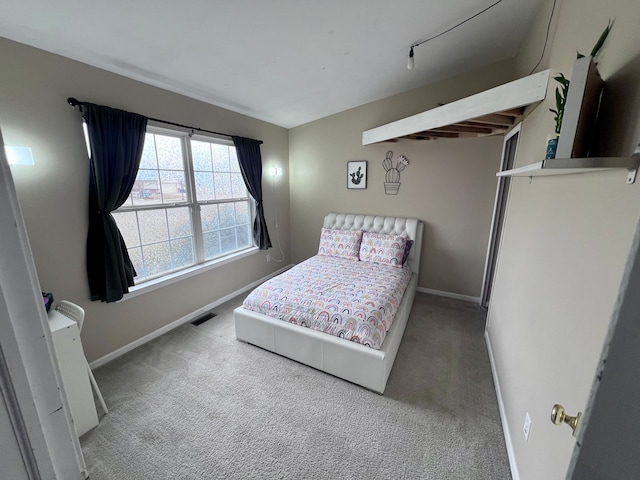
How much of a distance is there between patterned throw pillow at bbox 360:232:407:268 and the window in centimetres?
182

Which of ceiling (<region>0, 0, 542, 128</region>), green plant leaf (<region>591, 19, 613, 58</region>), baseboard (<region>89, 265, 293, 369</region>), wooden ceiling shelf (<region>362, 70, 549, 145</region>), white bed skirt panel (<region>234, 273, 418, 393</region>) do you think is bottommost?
baseboard (<region>89, 265, 293, 369</region>)

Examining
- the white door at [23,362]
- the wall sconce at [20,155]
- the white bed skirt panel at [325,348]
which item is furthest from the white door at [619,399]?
the wall sconce at [20,155]

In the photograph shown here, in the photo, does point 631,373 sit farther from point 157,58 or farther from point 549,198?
point 157,58

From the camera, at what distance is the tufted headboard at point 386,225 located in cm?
364

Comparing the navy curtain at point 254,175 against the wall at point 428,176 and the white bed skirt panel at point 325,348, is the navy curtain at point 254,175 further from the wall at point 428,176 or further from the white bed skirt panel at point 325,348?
the white bed skirt panel at point 325,348

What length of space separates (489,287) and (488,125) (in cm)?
Answer: 192

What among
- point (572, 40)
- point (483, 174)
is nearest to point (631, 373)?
point (572, 40)

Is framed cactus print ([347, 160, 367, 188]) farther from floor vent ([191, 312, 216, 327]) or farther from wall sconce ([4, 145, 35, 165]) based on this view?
wall sconce ([4, 145, 35, 165])

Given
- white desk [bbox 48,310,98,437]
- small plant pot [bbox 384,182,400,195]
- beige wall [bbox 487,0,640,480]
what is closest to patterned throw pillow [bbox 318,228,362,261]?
small plant pot [bbox 384,182,400,195]

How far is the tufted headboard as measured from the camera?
11.9 feet

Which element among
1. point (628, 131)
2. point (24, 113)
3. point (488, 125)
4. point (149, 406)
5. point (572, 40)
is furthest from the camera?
point (488, 125)

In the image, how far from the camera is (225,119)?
3236mm

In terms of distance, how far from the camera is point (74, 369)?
5.49 ft

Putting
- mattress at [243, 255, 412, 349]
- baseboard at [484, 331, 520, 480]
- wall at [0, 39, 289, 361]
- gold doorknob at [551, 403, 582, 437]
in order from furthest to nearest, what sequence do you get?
mattress at [243, 255, 412, 349] < wall at [0, 39, 289, 361] < baseboard at [484, 331, 520, 480] < gold doorknob at [551, 403, 582, 437]
